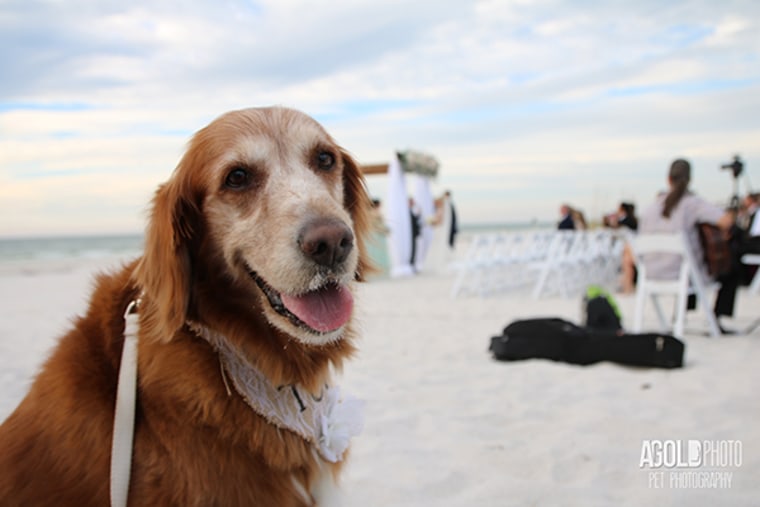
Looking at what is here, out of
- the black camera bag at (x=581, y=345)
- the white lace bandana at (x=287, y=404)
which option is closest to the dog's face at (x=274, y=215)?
the white lace bandana at (x=287, y=404)

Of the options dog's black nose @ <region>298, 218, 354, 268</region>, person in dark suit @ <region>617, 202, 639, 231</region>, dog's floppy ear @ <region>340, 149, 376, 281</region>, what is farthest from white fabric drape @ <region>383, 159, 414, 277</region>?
dog's black nose @ <region>298, 218, 354, 268</region>

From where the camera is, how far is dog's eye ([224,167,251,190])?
2.12 metres

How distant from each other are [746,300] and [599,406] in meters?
7.40

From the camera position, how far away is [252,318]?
2.07 m

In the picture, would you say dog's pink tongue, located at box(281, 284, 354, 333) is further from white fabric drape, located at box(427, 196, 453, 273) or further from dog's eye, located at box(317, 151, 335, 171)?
white fabric drape, located at box(427, 196, 453, 273)

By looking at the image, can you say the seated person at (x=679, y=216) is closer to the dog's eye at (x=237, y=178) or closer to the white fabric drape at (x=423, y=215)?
the dog's eye at (x=237, y=178)

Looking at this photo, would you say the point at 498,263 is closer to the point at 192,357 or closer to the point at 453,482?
the point at 453,482

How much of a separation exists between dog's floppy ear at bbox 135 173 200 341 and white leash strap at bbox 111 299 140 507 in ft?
0.39

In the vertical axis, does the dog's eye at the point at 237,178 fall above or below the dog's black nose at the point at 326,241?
above

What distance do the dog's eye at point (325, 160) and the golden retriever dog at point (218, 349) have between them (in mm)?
41

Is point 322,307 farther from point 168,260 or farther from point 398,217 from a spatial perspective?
point 398,217

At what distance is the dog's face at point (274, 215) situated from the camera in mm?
1903

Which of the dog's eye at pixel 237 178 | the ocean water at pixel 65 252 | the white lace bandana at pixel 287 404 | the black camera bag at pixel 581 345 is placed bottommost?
the ocean water at pixel 65 252

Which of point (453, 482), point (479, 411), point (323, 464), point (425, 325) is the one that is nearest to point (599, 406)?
point (479, 411)
